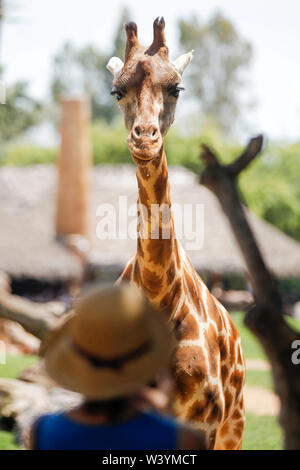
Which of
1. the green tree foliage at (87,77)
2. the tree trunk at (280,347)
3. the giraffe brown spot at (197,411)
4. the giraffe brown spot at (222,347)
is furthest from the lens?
the green tree foliage at (87,77)

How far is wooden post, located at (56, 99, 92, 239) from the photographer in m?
23.9

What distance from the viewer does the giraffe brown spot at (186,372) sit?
4035mm

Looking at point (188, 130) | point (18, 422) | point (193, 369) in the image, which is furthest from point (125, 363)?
point (188, 130)

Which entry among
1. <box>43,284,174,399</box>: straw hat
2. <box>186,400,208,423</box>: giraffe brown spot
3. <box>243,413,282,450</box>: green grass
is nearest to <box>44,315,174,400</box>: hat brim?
<box>43,284,174,399</box>: straw hat

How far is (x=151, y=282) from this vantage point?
168 inches

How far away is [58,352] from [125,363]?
261 mm

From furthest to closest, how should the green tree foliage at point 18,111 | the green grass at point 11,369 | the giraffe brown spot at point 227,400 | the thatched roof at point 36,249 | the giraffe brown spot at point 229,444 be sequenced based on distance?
the green tree foliage at point 18,111, the thatched roof at point 36,249, the green grass at point 11,369, the giraffe brown spot at point 229,444, the giraffe brown spot at point 227,400

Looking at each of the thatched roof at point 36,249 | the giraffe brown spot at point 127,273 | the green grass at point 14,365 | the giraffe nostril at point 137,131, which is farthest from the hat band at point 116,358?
the thatched roof at point 36,249

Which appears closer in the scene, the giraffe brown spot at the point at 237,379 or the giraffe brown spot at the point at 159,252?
the giraffe brown spot at the point at 159,252

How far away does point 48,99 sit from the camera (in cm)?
6150

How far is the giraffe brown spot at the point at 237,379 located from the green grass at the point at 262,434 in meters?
2.87

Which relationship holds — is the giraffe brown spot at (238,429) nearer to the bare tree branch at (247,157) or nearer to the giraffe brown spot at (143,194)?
the giraffe brown spot at (143,194)

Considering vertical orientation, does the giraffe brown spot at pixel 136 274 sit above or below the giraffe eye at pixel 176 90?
below

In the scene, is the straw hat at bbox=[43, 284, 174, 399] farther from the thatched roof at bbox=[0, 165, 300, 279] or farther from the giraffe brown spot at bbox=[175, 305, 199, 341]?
the thatched roof at bbox=[0, 165, 300, 279]
